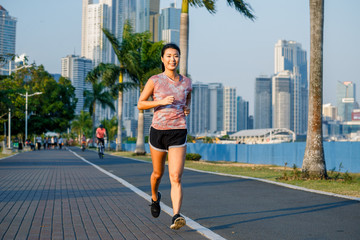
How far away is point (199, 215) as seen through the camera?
6.51 meters

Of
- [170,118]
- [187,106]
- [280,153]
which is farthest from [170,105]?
[280,153]

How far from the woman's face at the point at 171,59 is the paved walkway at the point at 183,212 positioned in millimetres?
1797

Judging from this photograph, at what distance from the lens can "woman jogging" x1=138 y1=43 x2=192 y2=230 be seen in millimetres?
5297

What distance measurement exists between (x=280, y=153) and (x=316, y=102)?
17.0 metres

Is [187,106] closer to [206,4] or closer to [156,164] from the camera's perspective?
[156,164]

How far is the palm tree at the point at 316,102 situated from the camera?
12484mm

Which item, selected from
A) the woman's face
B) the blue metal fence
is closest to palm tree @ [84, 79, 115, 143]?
the blue metal fence

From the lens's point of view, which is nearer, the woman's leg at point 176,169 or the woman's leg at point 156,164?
the woman's leg at point 176,169

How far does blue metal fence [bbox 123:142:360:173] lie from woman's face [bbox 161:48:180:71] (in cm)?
1207

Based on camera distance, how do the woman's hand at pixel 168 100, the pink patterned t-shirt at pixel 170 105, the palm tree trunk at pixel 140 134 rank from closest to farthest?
the woman's hand at pixel 168 100 < the pink patterned t-shirt at pixel 170 105 < the palm tree trunk at pixel 140 134

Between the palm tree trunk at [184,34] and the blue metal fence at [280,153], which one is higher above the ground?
the palm tree trunk at [184,34]

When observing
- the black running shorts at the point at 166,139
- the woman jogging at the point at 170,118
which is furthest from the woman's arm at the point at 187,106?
the black running shorts at the point at 166,139

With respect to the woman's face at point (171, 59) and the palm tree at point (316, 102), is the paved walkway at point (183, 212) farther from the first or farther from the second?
the palm tree at point (316, 102)

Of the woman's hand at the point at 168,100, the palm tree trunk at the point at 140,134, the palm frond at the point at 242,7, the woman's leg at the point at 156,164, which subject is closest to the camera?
the woman's hand at the point at 168,100
